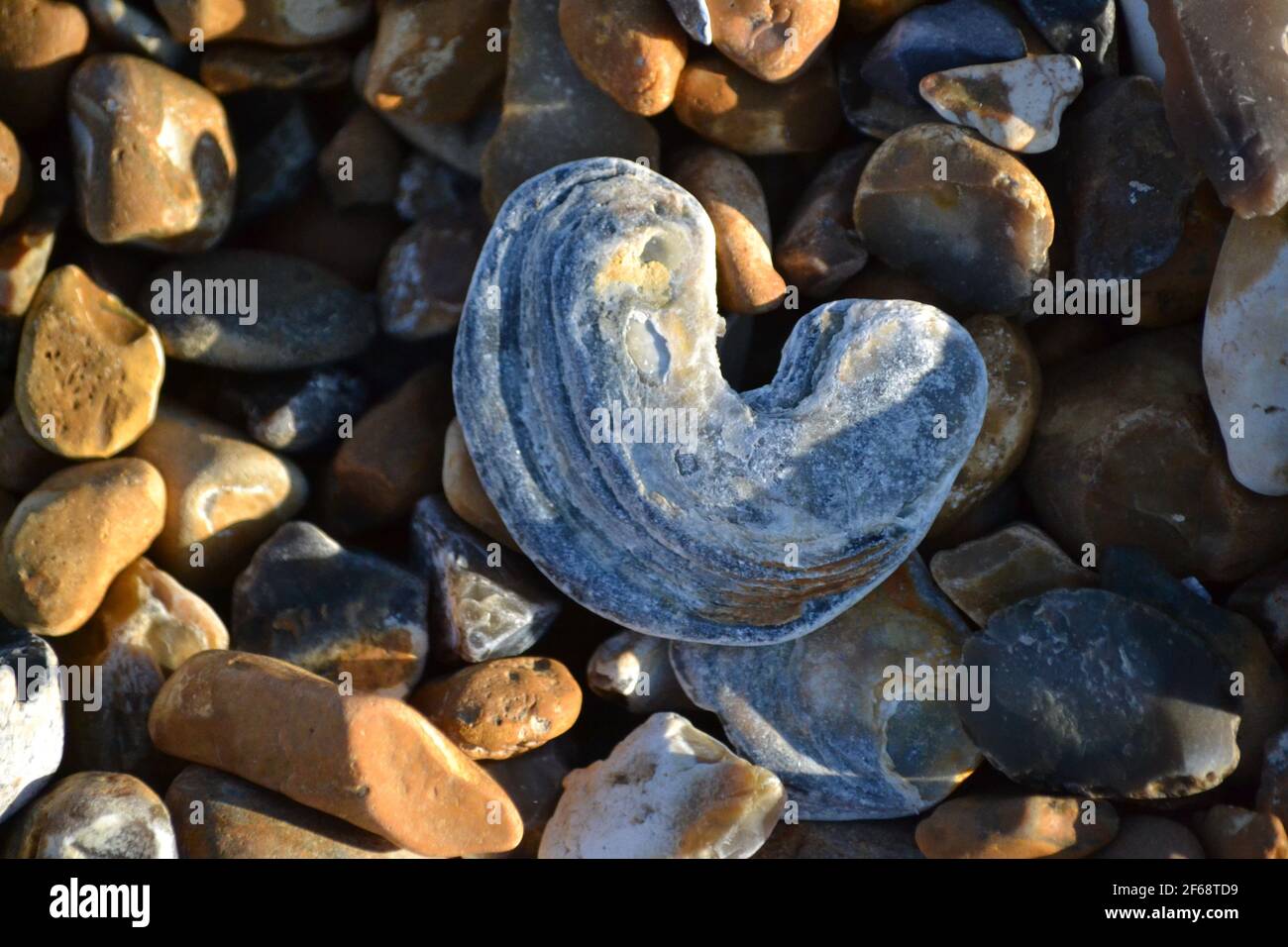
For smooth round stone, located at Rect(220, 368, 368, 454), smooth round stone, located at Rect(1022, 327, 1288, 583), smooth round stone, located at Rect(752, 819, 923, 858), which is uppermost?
smooth round stone, located at Rect(1022, 327, 1288, 583)

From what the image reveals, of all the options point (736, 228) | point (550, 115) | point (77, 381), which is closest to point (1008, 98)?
point (736, 228)

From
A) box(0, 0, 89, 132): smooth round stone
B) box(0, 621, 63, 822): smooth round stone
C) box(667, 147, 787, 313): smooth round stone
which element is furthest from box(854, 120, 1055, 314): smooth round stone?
box(0, 621, 63, 822): smooth round stone

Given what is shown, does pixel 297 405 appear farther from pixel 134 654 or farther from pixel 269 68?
pixel 269 68

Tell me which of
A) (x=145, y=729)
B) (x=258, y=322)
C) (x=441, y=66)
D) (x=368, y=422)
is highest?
(x=441, y=66)

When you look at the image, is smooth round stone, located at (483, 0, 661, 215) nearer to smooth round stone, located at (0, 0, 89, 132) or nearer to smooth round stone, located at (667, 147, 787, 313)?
smooth round stone, located at (667, 147, 787, 313)

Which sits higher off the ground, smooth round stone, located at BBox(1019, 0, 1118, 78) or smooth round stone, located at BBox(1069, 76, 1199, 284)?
smooth round stone, located at BBox(1019, 0, 1118, 78)
